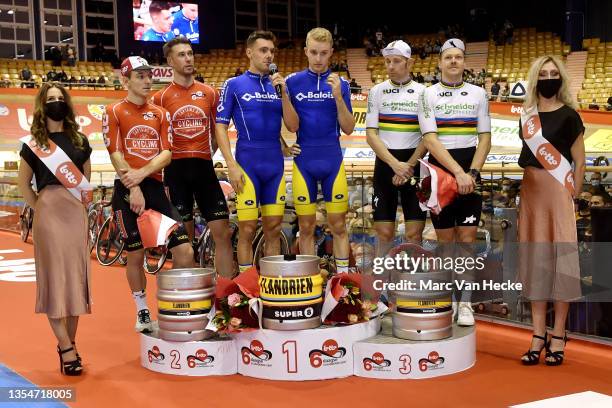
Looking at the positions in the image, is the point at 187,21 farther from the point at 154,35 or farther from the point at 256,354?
the point at 256,354

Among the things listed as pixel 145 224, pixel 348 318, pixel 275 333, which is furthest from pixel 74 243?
pixel 348 318

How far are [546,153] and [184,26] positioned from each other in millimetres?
27326

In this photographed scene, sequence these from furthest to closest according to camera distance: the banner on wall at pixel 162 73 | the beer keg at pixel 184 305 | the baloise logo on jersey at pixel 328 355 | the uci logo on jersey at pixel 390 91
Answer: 1. the banner on wall at pixel 162 73
2. the uci logo on jersey at pixel 390 91
3. the beer keg at pixel 184 305
4. the baloise logo on jersey at pixel 328 355

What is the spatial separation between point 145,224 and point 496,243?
100 inches

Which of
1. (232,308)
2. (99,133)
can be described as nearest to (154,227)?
(232,308)

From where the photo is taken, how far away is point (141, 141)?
506cm

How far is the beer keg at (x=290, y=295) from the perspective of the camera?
4398 millimetres

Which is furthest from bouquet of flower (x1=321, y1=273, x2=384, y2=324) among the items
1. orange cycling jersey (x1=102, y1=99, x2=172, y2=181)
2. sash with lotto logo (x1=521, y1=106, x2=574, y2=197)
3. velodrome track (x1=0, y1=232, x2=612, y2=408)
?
orange cycling jersey (x1=102, y1=99, x2=172, y2=181)

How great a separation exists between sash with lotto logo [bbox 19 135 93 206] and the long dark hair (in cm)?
4

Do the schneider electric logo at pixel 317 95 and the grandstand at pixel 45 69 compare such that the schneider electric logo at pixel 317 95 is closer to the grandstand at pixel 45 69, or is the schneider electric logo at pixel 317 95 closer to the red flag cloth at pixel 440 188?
the red flag cloth at pixel 440 188

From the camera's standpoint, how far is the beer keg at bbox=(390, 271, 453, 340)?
14.7 ft

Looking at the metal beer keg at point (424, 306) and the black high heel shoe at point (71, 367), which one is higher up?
the metal beer keg at point (424, 306)

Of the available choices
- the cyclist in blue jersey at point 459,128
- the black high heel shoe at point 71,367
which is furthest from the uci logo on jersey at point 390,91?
the black high heel shoe at point 71,367

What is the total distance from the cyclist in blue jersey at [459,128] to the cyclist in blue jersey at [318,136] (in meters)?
0.59
